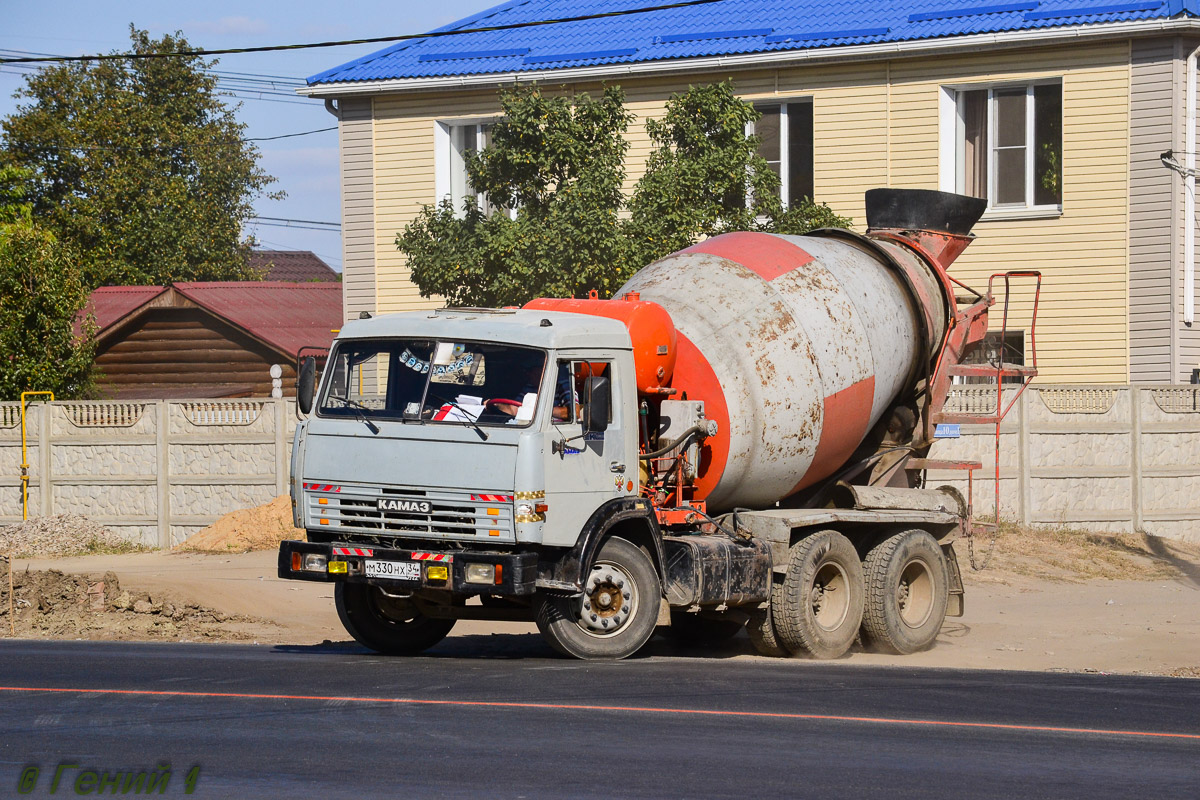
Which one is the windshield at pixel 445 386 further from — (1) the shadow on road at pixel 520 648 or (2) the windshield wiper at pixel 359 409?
(1) the shadow on road at pixel 520 648

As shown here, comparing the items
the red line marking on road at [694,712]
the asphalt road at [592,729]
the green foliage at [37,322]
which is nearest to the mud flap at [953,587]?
the asphalt road at [592,729]

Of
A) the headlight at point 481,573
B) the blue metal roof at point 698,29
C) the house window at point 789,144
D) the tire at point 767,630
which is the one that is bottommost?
the tire at point 767,630

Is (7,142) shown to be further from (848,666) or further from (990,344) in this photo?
(848,666)

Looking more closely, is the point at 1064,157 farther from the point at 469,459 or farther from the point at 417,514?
the point at 417,514

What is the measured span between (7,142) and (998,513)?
115 ft

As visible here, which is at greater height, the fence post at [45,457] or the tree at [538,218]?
the tree at [538,218]

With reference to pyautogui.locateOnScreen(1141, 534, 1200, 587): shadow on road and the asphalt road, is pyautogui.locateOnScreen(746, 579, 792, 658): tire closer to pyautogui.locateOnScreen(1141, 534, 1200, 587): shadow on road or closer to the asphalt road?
the asphalt road

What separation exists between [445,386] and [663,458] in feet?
6.96

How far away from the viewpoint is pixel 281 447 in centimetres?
2106

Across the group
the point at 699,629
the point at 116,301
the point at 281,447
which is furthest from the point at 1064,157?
the point at 116,301

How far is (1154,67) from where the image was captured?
2192 cm

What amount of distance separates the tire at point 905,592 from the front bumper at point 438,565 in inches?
159

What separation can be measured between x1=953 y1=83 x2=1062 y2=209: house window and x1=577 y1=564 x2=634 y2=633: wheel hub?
14651 millimetres

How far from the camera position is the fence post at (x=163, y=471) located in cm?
2136
